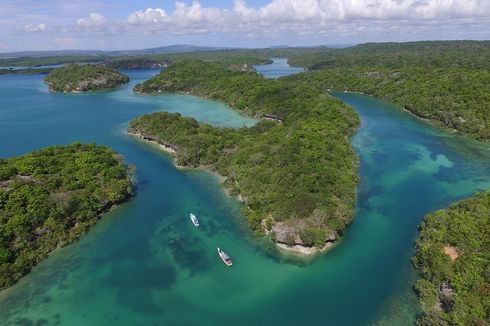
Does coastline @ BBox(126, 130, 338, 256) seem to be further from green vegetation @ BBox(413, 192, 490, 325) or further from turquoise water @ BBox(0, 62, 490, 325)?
green vegetation @ BBox(413, 192, 490, 325)

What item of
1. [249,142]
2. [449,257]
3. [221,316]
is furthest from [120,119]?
[449,257]

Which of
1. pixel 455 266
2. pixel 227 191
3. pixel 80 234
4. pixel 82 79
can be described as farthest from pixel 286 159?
pixel 82 79

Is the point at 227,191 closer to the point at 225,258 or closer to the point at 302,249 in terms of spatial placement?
the point at 225,258

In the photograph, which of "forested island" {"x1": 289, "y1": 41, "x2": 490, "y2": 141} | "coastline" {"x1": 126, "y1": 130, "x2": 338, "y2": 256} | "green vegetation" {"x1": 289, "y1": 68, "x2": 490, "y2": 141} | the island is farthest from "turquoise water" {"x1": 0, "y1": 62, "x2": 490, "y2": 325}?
the island

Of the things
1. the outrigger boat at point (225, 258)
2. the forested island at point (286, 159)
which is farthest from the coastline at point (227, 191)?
the outrigger boat at point (225, 258)

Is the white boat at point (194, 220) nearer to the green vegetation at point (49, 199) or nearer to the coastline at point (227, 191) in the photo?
the coastline at point (227, 191)

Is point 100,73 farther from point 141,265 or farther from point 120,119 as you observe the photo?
point 141,265
